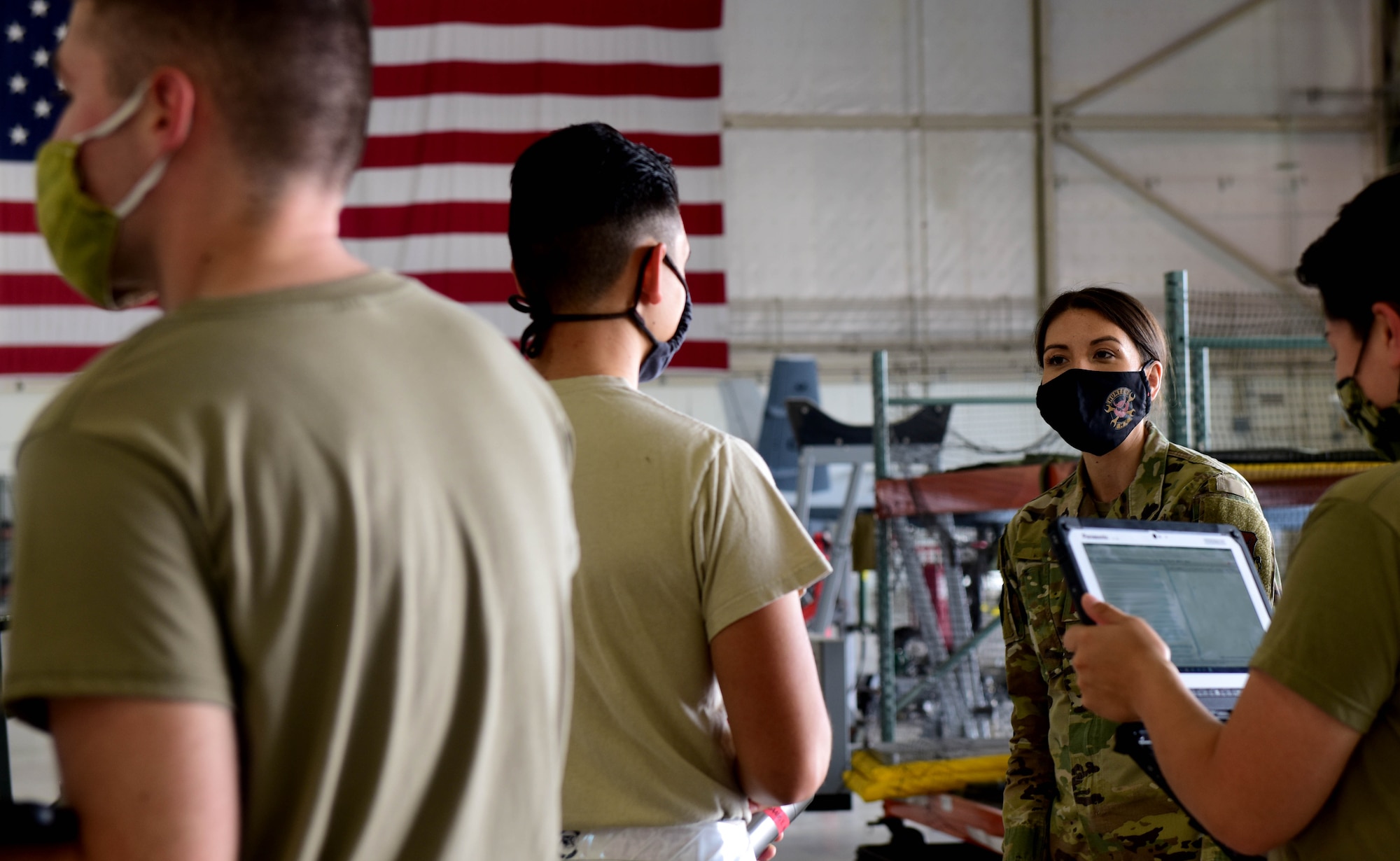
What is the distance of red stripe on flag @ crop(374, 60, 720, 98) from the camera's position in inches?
373

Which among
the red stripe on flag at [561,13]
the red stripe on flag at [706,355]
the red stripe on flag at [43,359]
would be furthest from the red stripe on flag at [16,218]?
the red stripe on flag at [706,355]

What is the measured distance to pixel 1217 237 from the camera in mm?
12078

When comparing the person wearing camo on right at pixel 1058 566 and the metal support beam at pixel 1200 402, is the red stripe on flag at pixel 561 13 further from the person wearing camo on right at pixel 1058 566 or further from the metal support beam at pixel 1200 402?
the person wearing camo on right at pixel 1058 566

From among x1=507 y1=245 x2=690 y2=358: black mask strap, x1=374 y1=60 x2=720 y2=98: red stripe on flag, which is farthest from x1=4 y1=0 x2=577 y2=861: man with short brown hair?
x1=374 y1=60 x2=720 y2=98: red stripe on flag

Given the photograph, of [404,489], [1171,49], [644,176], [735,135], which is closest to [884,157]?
[735,135]

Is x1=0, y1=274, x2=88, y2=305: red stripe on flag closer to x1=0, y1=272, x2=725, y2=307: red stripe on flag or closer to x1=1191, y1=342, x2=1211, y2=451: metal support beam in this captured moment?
x1=0, y1=272, x2=725, y2=307: red stripe on flag

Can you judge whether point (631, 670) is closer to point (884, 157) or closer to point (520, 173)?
point (520, 173)

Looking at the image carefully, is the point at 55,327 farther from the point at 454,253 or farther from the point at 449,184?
the point at 449,184

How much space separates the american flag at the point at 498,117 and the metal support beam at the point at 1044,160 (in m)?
3.96

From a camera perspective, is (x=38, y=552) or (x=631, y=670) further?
(x=631, y=670)

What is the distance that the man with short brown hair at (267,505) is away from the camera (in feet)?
2.30

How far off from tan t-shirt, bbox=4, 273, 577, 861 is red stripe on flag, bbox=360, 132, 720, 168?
8833 millimetres

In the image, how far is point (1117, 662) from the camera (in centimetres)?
136

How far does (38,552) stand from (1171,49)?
1300 cm
